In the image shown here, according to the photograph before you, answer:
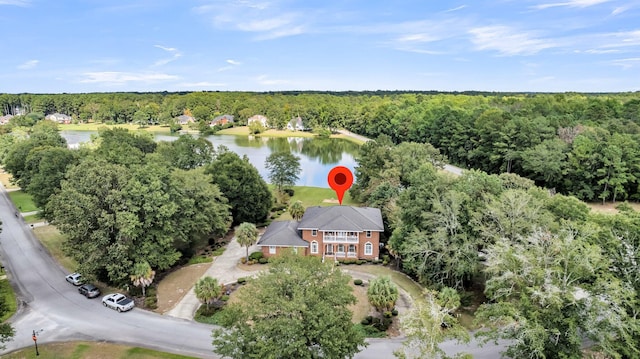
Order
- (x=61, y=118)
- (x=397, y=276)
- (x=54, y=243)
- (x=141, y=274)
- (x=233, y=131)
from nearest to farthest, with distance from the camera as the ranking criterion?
(x=141, y=274) → (x=397, y=276) → (x=54, y=243) → (x=233, y=131) → (x=61, y=118)

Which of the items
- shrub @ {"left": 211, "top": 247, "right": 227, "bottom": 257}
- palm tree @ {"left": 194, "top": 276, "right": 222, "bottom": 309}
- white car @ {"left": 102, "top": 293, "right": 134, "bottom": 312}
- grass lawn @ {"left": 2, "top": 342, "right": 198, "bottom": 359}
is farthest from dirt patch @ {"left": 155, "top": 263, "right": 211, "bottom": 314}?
grass lawn @ {"left": 2, "top": 342, "right": 198, "bottom": 359}

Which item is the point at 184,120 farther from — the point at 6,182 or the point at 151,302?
the point at 151,302

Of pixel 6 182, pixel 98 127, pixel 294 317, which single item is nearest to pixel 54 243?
pixel 294 317

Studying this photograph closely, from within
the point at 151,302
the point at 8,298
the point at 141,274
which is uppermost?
the point at 141,274

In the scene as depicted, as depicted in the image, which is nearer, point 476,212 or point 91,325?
point 91,325

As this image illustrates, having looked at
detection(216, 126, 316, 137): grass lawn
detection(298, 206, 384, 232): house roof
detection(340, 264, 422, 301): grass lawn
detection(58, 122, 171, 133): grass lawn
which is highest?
detection(58, 122, 171, 133): grass lawn

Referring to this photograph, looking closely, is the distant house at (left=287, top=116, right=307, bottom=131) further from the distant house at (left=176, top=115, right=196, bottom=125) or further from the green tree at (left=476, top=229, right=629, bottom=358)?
the green tree at (left=476, top=229, right=629, bottom=358)

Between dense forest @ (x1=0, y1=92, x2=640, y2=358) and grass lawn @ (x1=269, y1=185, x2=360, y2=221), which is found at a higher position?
dense forest @ (x1=0, y1=92, x2=640, y2=358)

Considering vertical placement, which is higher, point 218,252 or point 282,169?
point 282,169
